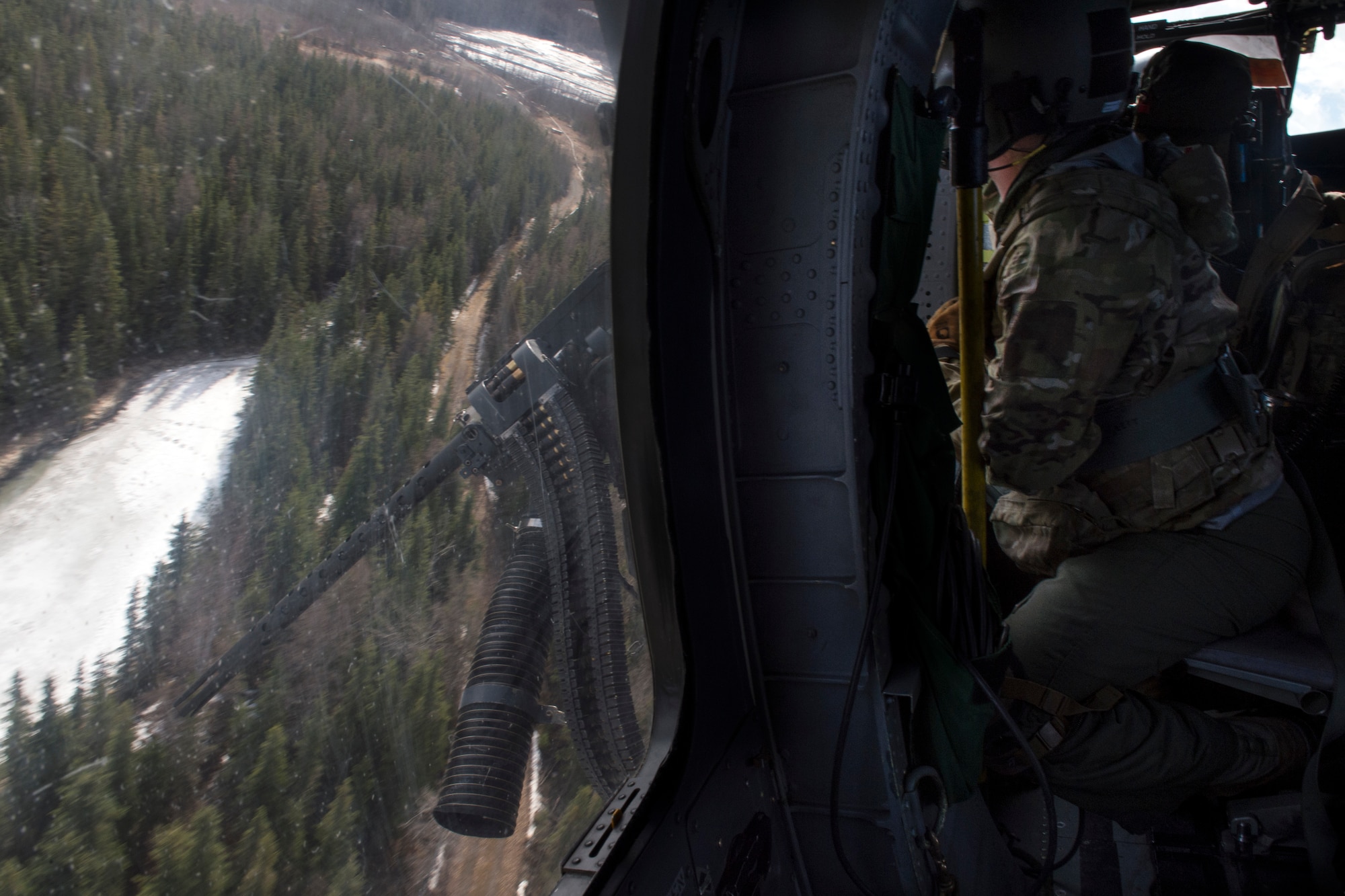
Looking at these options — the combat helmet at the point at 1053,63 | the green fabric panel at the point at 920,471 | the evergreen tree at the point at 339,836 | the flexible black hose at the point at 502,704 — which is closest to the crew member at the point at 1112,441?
the combat helmet at the point at 1053,63

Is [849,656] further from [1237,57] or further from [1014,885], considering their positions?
[1237,57]

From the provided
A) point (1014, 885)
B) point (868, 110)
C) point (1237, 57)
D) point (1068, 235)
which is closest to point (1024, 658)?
point (1014, 885)

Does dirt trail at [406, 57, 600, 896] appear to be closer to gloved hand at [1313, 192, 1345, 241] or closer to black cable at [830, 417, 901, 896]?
black cable at [830, 417, 901, 896]

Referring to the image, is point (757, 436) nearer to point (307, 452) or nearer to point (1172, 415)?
point (307, 452)

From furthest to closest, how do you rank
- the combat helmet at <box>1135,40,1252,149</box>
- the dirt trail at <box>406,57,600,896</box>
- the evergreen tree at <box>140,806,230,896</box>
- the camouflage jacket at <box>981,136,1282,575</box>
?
the combat helmet at <box>1135,40,1252,149</box>
the camouflage jacket at <box>981,136,1282,575</box>
the dirt trail at <box>406,57,600,896</box>
the evergreen tree at <box>140,806,230,896</box>

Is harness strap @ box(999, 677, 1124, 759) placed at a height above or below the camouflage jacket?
below

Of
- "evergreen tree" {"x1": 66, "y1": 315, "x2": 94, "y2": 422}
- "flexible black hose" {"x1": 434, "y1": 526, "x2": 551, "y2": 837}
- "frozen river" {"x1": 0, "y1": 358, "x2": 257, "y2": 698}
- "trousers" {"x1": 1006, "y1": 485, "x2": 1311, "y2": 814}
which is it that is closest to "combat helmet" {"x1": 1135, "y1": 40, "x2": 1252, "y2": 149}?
"trousers" {"x1": 1006, "y1": 485, "x2": 1311, "y2": 814}

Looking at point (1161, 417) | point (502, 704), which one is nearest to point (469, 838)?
point (502, 704)

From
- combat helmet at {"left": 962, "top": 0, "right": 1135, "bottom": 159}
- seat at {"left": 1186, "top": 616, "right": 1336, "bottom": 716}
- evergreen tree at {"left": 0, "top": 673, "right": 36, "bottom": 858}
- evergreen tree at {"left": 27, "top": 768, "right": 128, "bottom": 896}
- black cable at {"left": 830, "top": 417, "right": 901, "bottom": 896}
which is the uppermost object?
combat helmet at {"left": 962, "top": 0, "right": 1135, "bottom": 159}
